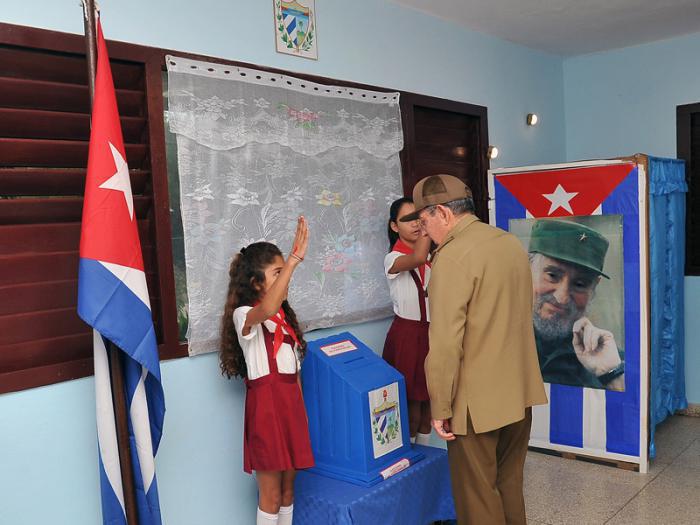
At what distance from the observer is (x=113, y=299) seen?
2055mm

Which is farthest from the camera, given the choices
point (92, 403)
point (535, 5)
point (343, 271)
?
point (535, 5)

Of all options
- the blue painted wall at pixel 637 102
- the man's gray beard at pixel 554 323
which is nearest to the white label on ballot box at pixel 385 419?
the man's gray beard at pixel 554 323

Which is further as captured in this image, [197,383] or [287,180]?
[287,180]

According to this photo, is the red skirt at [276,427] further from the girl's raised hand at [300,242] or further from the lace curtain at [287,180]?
the girl's raised hand at [300,242]

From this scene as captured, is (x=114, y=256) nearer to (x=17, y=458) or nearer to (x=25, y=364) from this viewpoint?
(x=25, y=364)

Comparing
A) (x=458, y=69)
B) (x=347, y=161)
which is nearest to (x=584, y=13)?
(x=458, y=69)

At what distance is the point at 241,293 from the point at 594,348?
2.32m

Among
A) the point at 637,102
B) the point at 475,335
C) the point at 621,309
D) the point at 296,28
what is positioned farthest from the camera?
the point at 637,102

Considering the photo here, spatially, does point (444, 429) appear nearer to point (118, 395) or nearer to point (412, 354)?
point (412, 354)

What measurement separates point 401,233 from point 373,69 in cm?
96

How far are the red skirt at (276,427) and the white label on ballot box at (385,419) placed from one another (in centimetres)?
35

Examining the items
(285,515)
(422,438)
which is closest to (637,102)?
(422,438)

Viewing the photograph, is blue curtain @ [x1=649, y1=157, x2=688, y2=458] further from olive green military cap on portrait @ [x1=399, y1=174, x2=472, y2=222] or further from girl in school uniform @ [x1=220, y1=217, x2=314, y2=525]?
girl in school uniform @ [x1=220, y1=217, x2=314, y2=525]

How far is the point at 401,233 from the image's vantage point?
11.5 feet
